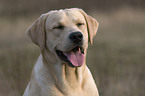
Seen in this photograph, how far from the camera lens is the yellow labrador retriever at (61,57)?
375cm

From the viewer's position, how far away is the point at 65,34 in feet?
12.1

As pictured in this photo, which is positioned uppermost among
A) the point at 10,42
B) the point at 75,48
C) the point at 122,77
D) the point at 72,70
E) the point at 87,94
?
the point at 75,48

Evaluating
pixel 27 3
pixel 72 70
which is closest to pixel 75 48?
pixel 72 70

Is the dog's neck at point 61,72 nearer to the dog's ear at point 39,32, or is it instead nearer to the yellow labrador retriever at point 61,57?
the yellow labrador retriever at point 61,57

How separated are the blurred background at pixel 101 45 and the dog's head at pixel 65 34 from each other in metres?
2.69

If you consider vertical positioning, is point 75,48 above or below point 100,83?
above

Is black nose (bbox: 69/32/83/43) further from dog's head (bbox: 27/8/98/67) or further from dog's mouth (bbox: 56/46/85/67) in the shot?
dog's mouth (bbox: 56/46/85/67)

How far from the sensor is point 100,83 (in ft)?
22.2

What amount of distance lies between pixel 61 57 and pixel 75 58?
7.9 inches

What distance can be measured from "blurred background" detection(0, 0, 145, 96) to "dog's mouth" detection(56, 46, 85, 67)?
2.78 m

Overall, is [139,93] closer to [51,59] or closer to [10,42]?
[51,59]

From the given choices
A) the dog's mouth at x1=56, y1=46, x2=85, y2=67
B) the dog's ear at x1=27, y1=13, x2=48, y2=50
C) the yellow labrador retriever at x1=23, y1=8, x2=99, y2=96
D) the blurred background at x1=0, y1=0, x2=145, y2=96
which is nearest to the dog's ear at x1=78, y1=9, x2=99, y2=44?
the yellow labrador retriever at x1=23, y1=8, x2=99, y2=96

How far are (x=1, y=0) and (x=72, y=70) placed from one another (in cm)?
1380

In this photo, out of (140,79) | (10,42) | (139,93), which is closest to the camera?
(139,93)
